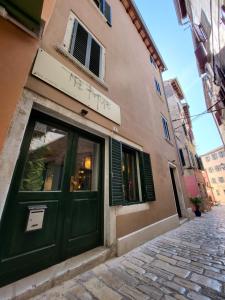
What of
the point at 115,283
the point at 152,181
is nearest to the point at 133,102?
the point at 152,181

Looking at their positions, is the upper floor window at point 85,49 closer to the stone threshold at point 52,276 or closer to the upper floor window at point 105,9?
the upper floor window at point 105,9

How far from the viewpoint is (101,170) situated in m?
3.31

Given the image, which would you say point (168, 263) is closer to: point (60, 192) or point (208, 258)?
point (208, 258)

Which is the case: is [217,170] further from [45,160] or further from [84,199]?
[45,160]

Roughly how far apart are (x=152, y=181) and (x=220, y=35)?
21.3 ft

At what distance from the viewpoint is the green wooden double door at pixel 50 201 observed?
1803 mm

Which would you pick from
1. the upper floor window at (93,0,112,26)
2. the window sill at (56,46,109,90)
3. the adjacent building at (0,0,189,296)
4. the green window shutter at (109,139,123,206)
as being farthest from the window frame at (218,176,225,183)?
the window sill at (56,46,109,90)

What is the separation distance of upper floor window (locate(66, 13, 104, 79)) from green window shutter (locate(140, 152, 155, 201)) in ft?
9.25

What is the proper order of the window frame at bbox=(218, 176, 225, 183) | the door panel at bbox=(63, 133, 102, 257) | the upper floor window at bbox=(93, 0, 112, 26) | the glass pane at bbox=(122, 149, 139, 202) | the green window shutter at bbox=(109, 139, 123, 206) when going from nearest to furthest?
the door panel at bbox=(63, 133, 102, 257) < the green window shutter at bbox=(109, 139, 123, 206) < the glass pane at bbox=(122, 149, 139, 202) < the upper floor window at bbox=(93, 0, 112, 26) < the window frame at bbox=(218, 176, 225, 183)

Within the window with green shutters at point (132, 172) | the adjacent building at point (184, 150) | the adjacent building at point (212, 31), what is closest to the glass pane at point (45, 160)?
the window with green shutters at point (132, 172)

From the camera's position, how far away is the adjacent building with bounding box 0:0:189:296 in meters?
1.87

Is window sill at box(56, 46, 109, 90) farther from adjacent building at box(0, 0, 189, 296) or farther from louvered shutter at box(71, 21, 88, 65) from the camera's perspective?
louvered shutter at box(71, 21, 88, 65)

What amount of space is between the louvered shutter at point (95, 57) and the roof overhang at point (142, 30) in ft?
18.5

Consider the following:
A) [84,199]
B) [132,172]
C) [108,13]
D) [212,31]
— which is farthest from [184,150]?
[84,199]
